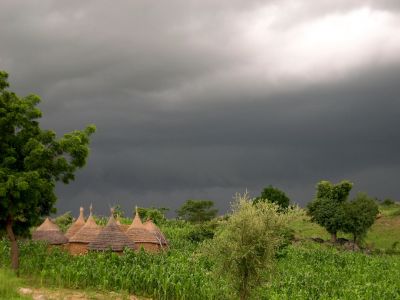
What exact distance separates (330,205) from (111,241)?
35.2 m

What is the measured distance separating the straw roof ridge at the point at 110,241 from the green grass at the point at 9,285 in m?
8.02

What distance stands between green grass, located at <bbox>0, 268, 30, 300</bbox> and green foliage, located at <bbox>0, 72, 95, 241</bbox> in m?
3.18

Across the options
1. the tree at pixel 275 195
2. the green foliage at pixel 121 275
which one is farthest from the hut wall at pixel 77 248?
the tree at pixel 275 195

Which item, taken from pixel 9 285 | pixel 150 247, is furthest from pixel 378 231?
pixel 9 285

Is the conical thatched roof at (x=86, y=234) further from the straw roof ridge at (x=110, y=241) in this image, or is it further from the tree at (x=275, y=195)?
the tree at (x=275, y=195)

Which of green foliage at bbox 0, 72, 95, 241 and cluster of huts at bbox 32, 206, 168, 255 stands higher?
green foliage at bbox 0, 72, 95, 241

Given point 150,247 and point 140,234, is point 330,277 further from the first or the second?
point 140,234

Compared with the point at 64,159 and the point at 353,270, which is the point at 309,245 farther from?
the point at 64,159

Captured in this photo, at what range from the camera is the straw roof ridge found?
37.4 meters

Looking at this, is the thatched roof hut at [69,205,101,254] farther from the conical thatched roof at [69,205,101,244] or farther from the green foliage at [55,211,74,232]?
the green foliage at [55,211,74,232]

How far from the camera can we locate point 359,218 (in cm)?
6222

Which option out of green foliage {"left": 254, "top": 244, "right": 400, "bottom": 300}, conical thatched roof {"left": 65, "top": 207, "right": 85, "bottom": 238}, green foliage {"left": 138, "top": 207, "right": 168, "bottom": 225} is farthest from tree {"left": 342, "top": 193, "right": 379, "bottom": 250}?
conical thatched roof {"left": 65, "top": 207, "right": 85, "bottom": 238}

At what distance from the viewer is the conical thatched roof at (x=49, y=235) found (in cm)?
4153

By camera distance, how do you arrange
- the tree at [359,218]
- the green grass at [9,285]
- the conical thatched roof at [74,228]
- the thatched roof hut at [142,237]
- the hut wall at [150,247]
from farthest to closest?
the tree at [359,218], the conical thatched roof at [74,228], the thatched roof hut at [142,237], the hut wall at [150,247], the green grass at [9,285]
